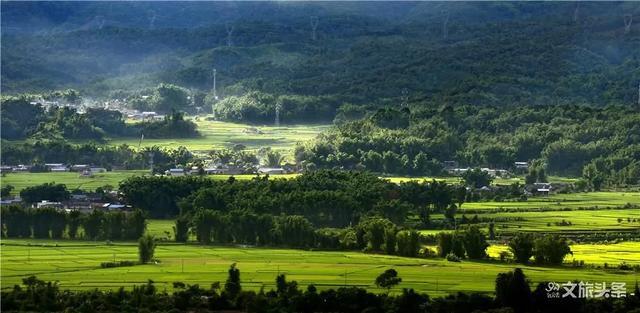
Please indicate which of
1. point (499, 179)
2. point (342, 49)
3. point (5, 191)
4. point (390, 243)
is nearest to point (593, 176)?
point (499, 179)

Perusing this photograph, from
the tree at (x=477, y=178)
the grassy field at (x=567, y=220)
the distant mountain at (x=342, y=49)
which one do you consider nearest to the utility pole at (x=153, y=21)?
the distant mountain at (x=342, y=49)

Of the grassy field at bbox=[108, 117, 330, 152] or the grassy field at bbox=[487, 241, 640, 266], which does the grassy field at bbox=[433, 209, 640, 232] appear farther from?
the grassy field at bbox=[108, 117, 330, 152]

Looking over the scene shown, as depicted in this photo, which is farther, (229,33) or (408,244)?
(229,33)

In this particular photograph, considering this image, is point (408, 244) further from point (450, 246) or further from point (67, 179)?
point (67, 179)

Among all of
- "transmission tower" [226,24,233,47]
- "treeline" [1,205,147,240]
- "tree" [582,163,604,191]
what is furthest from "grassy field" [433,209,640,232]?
"transmission tower" [226,24,233,47]

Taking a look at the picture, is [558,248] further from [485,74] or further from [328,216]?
[485,74]

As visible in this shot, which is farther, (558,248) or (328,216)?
(328,216)

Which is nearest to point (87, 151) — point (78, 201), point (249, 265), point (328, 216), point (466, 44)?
→ point (78, 201)

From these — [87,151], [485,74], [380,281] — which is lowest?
[380,281]
